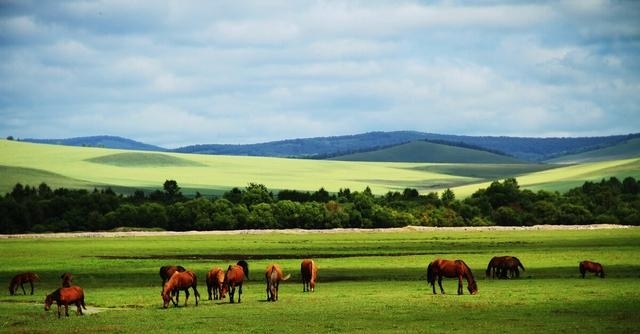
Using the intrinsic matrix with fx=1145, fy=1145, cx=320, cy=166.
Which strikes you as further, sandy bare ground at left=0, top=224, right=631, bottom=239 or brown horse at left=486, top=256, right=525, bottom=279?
sandy bare ground at left=0, top=224, right=631, bottom=239

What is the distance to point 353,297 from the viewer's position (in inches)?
1533

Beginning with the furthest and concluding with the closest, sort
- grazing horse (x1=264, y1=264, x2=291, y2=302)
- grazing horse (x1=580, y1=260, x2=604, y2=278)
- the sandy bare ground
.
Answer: the sandy bare ground, grazing horse (x1=580, y1=260, x2=604, y2=278), grazing horse (x1=264, y1=264, x2=291, y2=302)

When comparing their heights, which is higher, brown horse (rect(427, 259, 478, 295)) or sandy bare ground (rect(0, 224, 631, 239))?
sandy bare ground (rect(0, 224, 631, 239))

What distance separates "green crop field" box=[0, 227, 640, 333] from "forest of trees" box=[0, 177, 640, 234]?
4666 centimetres

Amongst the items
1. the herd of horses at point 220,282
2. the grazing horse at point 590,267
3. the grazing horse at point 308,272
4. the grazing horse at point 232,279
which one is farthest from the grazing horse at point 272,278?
the grazing horse at point 590,267

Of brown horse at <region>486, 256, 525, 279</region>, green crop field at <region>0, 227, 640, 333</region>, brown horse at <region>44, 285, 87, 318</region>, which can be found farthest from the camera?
brown horse at <region>486, 256, 525, 279</region>

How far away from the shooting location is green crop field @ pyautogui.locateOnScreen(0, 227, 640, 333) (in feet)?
101

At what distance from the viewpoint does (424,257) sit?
66625mm

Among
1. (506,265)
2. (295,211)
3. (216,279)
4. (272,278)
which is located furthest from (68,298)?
(295,211)

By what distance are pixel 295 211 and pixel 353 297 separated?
87148 millimetres

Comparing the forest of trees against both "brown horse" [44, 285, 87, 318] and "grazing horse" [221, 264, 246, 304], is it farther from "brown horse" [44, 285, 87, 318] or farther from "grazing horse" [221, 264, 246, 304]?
"brown horse" [44, 285, 87, 318]

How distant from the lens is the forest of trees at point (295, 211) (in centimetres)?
12356

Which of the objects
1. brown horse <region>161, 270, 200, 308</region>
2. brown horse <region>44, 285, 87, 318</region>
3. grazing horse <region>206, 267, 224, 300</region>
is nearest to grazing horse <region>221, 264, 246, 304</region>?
grazing horse <region>206, 267, 224, 300</region>

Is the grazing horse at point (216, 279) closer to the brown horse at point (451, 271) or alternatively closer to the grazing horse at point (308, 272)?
the grazing horse at point (308, 272)
